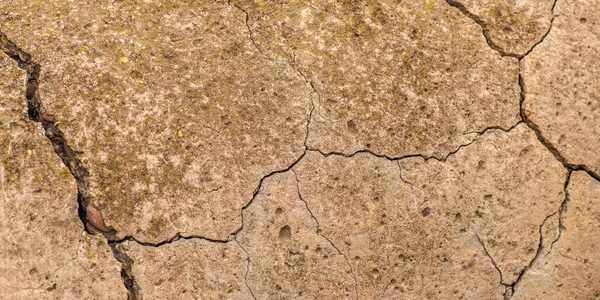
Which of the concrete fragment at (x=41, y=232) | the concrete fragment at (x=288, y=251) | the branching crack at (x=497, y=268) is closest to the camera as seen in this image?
the concrete fragment at (x=41, y=232)

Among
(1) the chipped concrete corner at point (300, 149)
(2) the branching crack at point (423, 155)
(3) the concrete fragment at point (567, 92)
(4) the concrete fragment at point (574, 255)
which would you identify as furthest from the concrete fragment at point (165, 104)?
(4) the concrete fragment at point (574, 255)

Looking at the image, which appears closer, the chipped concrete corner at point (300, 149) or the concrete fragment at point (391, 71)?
the chipped concrete corner at point (300, 149)

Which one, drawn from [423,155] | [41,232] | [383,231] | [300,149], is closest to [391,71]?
[423,155]

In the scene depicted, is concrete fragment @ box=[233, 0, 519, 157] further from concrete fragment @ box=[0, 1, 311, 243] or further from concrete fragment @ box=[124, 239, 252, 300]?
concrete fragment @ box=[124, 239, 252, 300]

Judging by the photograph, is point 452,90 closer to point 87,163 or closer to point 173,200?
point 173,200

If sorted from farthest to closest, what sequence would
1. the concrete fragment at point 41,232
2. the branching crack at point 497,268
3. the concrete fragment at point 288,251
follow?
the branching crack at point 497,268
the concrete fragment at point 288,251
the concrete fragment at point 41,232

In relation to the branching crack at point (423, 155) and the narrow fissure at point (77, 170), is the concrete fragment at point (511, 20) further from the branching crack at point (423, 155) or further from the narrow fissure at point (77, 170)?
the narrow fissure at point (77, 170)

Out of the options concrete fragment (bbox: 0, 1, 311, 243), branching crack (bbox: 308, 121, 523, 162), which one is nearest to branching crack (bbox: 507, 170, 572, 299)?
branching crack (bbox: 308, 121, 523, 162)

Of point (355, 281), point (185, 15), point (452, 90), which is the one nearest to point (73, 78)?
point (185, 15)
